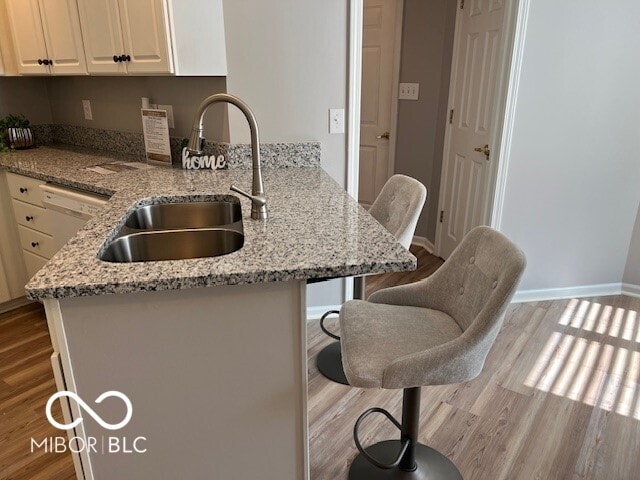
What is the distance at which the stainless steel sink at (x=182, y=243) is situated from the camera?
1689 millimetres

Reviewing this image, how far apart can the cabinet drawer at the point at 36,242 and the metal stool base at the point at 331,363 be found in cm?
169

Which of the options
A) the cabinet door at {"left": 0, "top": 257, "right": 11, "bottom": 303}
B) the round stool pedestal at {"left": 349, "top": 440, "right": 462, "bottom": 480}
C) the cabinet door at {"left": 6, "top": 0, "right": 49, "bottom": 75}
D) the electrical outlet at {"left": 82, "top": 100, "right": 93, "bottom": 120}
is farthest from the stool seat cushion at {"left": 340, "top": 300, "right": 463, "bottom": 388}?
the electrical outlet at {"left": 82, "top": 100, "right": 93, "bottom": 120}

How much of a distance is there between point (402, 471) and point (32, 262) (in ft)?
8.44

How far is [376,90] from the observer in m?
4.12

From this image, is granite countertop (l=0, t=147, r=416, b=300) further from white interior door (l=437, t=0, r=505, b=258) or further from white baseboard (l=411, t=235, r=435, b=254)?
white baseboard (l=411, t=235, r=435, b=254)

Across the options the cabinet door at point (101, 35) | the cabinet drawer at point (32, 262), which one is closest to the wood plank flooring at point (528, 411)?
the cabinet drawer at point (32, 262)

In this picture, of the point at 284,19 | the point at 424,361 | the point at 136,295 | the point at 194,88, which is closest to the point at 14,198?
the point at 194,88

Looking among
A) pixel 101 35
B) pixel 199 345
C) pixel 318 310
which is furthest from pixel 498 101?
pixel 199 345

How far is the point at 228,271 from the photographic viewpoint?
1185 millimetres

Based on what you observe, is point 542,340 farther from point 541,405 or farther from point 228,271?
point 228,271

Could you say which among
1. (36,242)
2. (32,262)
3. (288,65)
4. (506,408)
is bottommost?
(506,408)

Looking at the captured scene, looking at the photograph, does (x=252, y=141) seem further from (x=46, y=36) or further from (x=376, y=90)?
(x=376, y=90)

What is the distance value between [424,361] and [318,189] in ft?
3.41

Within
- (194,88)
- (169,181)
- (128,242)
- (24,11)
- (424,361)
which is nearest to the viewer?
(424,361)
